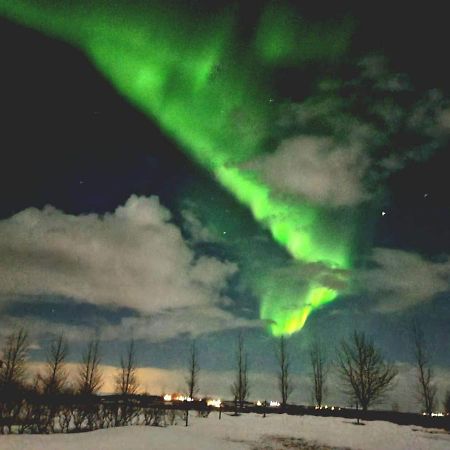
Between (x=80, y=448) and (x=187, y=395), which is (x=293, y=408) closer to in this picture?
(x=187, y=395)

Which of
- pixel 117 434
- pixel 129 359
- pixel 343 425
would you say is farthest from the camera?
pixel 129 359

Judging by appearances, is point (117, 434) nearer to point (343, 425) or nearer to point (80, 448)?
point (80, 448)

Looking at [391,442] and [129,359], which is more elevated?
[129,359]

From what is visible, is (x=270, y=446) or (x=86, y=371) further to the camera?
(x=86, y=371)

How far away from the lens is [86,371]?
50500mm

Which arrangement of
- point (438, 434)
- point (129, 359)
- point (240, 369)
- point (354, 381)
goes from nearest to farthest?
point (438, 434)
point (354, 381)
point (129, 359)
point (240, 369)

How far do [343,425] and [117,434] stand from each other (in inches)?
814

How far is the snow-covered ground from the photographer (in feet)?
59.0

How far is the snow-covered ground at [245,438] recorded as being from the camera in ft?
59.0

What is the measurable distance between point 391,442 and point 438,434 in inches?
252

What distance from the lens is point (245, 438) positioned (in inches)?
957

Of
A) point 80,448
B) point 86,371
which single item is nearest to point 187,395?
point 86,371

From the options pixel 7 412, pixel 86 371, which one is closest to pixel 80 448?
pixel 7 412

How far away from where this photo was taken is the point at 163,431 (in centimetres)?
2258
